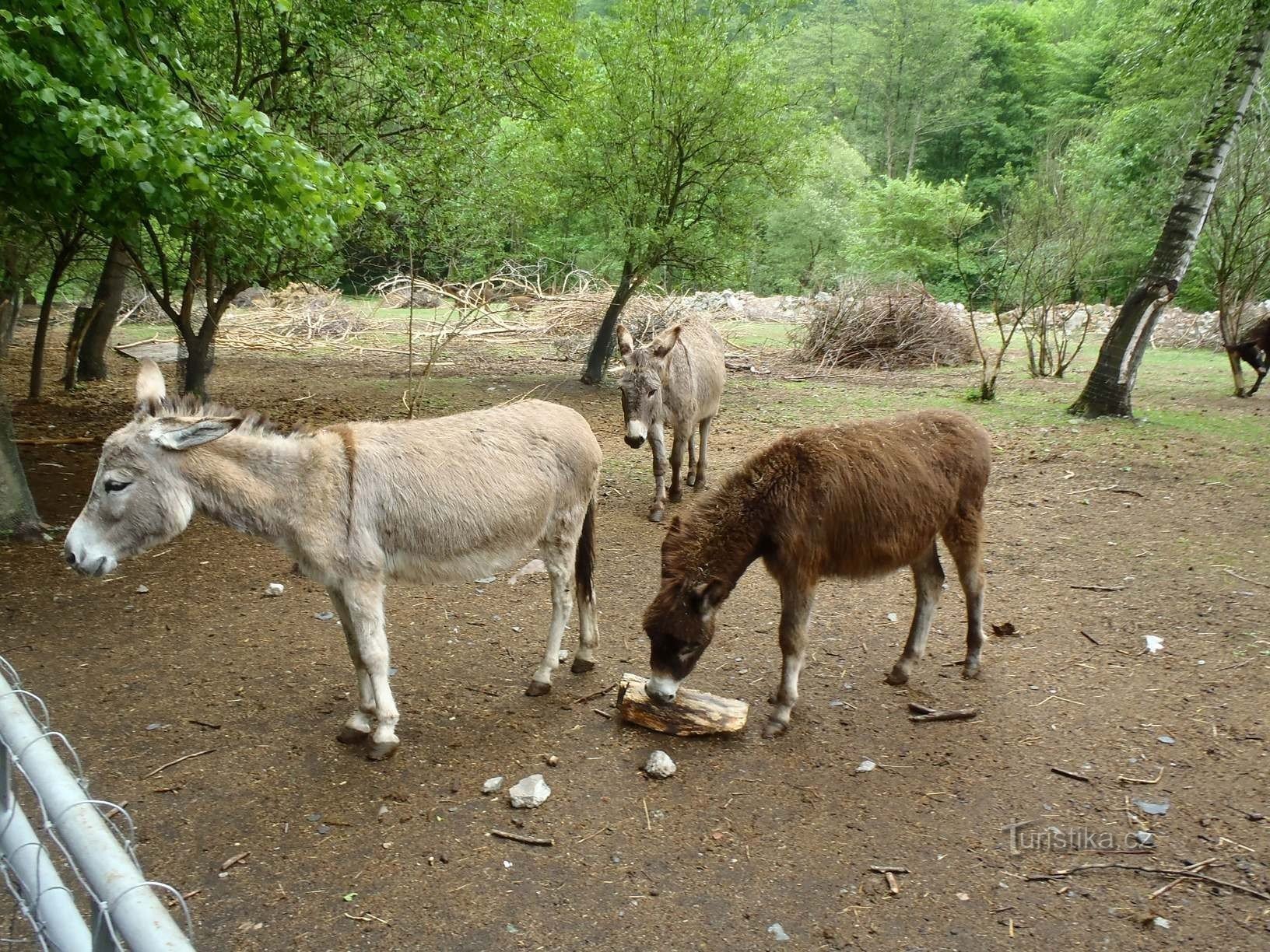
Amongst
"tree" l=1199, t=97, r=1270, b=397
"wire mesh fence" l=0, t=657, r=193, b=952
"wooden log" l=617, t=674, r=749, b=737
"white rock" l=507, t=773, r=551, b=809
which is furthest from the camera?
"tree" l=1199, t=97, r=1270, b=397

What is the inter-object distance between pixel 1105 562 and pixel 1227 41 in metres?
8.71

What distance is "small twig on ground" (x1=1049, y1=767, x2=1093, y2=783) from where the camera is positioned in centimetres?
390

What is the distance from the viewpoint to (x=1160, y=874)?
325 cm

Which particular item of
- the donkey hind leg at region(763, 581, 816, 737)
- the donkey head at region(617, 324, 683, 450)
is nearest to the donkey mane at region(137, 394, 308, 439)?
the donkey hind leg at region(763, 581, 816, 737)

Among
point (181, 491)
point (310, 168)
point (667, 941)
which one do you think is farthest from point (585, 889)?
point (310, 168)

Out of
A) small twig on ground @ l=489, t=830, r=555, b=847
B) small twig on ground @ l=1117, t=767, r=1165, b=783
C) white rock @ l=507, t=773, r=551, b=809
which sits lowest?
small twig on ground @ l=489, t=830, r=555, b=847

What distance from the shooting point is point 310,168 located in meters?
5.15

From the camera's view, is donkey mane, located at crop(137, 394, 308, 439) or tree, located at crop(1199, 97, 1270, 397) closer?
donkey mane, located at crop(137, 394, 308, 439)

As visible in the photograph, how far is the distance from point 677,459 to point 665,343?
1.38m

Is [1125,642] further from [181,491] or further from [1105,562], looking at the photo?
[181,491]

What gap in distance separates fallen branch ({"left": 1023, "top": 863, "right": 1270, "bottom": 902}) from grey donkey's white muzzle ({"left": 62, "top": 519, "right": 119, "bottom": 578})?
4.49m

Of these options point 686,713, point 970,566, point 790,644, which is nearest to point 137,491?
point 686,713

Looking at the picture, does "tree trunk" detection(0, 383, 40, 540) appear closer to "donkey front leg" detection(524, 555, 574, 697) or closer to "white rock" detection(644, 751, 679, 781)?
"donkey front leg" detection(524, 555, 574, 697)

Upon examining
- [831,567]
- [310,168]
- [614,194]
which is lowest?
[831,567]
